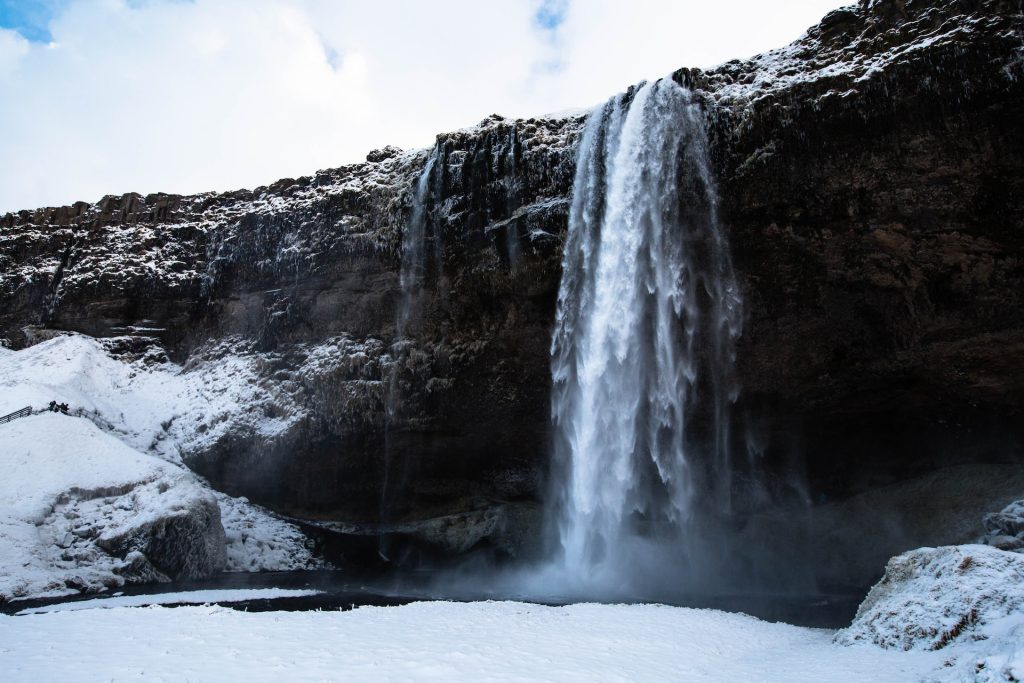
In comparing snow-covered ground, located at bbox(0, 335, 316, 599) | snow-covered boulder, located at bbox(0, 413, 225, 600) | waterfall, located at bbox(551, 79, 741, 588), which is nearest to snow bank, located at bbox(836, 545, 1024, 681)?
waterfall, located at bbox(551, 79, 741, 588)

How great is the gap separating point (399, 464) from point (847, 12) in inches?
802

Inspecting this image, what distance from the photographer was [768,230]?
18.6 m

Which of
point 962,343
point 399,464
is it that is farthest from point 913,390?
point 399,464

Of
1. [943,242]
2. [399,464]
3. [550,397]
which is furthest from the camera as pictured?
[399,464]

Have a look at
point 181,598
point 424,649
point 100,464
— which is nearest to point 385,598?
point 181,598

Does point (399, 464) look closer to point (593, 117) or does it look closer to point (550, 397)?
point (550, 397)

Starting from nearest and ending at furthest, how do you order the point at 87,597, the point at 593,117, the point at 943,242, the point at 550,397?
the point at 87,597, the point at 943,242, the point at 593,117, the point at 550,397

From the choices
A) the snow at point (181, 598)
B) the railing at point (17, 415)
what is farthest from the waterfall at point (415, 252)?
the railing at point (17, 415)

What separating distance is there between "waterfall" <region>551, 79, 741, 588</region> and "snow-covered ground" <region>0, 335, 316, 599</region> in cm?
1149

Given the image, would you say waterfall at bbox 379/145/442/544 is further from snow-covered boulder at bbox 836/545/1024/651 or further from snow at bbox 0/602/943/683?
snow-covered boulder at bbox 836/545/1024/651

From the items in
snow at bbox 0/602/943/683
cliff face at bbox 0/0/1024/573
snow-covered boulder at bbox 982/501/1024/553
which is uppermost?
cliff face at bbox 0/0/1024/573

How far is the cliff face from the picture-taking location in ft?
55.5

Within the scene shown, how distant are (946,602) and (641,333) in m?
12.6

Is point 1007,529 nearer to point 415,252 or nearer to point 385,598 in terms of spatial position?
point 385,598
